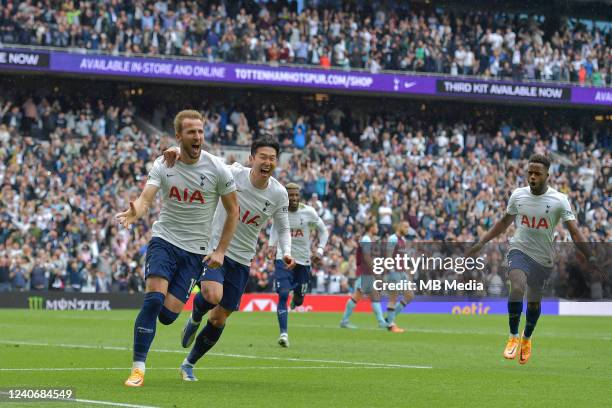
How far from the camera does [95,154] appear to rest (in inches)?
1603

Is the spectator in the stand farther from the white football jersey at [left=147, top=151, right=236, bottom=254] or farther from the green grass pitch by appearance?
the white football jersey at [left=147, top=151, right=236, bottom=254]

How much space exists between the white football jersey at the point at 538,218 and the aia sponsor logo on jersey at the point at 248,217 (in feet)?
14.4

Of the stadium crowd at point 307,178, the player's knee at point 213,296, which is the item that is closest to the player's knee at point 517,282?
the player's knee at point 213,296

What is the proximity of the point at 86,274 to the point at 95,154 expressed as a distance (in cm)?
591

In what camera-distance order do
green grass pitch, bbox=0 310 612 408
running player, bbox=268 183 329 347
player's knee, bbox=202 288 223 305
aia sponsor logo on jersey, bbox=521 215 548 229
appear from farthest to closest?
running player, bbox=268 183 329 347, aia sponsor logo on jersey, bbox=521 215 548 229, player's knee, bbox=202 288 223 305, green grass pitch, bbox=0 310 612 408

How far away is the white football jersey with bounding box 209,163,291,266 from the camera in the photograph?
1300 cm

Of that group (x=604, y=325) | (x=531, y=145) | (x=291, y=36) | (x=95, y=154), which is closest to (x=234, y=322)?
(x=604, y=325)

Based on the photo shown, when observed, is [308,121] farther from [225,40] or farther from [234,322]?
[234,322]

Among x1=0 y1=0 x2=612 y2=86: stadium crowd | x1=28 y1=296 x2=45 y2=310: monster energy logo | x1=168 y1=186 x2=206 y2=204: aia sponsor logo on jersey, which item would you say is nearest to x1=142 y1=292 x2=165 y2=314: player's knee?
x1=168 y1=186 x2=206 y2=204: aia sponsor logo on jersey

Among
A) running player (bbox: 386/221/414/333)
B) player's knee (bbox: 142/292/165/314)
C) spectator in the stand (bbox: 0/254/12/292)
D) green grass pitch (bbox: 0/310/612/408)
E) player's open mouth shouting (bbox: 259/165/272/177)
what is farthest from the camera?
spectator in the stand (bbox: 0/254/12/292)

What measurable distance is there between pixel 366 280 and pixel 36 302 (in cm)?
1104

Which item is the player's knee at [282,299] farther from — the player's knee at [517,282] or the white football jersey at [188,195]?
the white football jersey at [188,195]

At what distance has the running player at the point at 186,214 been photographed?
1151cm

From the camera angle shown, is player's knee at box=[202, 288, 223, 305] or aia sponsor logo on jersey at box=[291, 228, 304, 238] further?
aia sponsor logo on jersey at box=[291, 228, 304, 238]
